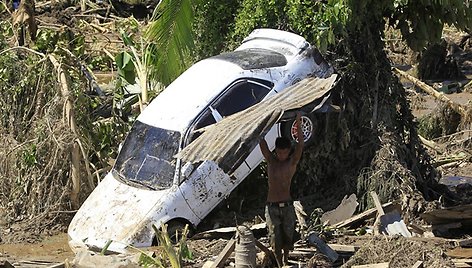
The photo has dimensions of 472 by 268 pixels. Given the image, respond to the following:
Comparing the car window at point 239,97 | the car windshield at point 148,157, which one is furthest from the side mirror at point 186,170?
the car window at point 239,97

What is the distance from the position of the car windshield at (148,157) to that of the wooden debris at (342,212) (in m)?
2.12

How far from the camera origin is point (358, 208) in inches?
478

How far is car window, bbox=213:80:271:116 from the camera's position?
11.7 m

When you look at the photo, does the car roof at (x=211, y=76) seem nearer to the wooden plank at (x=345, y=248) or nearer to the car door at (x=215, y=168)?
the car door at (x=215, y=168)

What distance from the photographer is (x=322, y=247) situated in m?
10.2

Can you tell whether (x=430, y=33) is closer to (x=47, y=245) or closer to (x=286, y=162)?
(x=286, y=162)

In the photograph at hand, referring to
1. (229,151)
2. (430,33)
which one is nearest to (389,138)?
(430,33)

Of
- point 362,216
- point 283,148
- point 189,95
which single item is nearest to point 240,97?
Result: point 189,95

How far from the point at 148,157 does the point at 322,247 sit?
271 centimetres

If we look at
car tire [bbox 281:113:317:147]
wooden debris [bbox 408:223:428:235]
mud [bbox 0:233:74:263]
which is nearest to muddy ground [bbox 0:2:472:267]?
mud [bbox 0:233:74:263]

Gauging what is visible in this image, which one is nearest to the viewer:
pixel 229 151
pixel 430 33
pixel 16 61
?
pixel 229 151

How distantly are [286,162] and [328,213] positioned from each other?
2524 millimetres

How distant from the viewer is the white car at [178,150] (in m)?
11.1

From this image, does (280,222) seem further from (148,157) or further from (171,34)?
(171,34)
